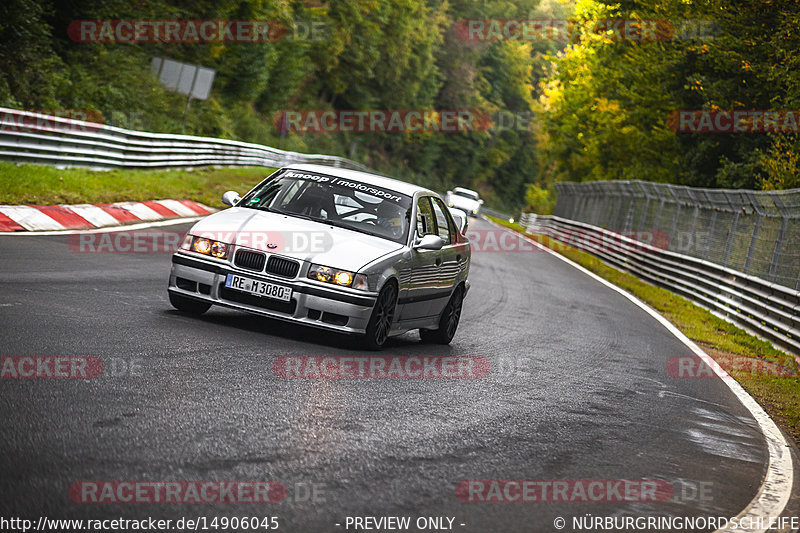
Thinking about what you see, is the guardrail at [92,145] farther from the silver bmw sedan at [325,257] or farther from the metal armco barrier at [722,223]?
the metal armco barrier at [722,223]

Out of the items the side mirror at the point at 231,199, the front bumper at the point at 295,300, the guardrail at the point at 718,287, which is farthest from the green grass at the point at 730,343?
the side mirror at the point at 231,199

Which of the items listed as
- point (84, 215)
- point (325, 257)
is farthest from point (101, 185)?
point (325, 257)

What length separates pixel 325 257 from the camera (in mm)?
8789

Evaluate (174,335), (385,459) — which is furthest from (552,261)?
(385,459)

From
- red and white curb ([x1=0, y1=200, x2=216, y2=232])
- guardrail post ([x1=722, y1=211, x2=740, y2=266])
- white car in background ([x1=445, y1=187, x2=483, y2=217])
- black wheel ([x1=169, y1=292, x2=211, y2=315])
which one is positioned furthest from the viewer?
white car in background ([x1=445, y1=187, x2=483, y2=217])

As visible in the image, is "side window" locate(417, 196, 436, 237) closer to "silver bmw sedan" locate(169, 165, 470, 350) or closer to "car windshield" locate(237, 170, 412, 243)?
"silver bmw sedan" locate(169, 165, 470, 350)

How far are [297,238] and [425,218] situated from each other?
1712 millimetres

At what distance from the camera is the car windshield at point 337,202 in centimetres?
970

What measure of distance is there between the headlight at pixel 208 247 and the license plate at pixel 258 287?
23cm

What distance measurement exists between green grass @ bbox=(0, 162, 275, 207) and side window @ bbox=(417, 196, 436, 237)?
289 inches

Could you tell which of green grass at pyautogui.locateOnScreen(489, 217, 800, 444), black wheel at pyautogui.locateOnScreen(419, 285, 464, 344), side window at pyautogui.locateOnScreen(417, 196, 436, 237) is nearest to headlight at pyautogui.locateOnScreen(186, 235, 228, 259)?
side window at pyautogui.locateOnScreen(417, 196, 436, 237)

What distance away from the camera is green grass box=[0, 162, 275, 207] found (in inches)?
646

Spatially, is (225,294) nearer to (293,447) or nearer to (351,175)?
(351,175)

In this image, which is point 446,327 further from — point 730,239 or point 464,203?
point 464,203
